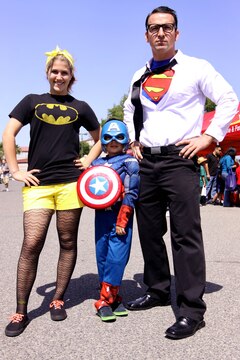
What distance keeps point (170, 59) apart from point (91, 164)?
98 cm

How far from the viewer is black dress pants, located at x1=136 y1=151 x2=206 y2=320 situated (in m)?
2.90

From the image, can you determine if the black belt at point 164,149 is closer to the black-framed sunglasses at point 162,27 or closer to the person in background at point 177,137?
the person in background at point 177,137

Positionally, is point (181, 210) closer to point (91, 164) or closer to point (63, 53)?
point (91, 164)

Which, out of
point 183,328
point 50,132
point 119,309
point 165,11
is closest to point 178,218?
point 183,328

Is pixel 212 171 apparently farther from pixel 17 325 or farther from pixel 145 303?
pixel 17 325

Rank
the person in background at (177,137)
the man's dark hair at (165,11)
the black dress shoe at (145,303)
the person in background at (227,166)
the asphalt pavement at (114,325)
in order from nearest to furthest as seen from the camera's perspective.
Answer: the asphalt pavement at (114,325) → the person in background at (177,137) → the man's dark hair at (165,11) → the black dress shoe at (145,303) → the person in background at (227,166)

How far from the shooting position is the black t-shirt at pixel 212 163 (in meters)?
12.0

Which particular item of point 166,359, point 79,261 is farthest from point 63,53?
point 79,261

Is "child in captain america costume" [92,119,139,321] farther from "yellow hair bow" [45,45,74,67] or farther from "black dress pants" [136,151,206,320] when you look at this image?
"yellow hair bow" [45,45,74,67]

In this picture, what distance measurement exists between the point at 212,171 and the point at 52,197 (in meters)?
9.72

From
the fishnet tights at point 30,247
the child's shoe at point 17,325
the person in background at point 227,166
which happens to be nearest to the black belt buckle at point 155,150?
the fishnet tights at point 30,247

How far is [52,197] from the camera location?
3.03 meters

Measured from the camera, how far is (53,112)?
9.74 feet

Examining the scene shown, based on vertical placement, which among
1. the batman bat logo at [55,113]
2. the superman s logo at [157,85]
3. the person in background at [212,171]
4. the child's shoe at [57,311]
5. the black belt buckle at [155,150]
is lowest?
the person in background at [212,171]
